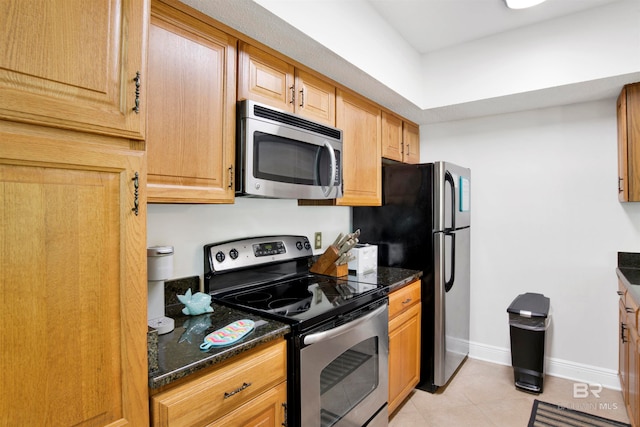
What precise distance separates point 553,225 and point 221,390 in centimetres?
277

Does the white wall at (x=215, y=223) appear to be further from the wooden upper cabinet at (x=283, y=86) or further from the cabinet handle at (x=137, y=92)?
the cabinet handle at (x=137, y=92)

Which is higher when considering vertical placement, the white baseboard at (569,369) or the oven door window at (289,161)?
the oven door window at (289,161)

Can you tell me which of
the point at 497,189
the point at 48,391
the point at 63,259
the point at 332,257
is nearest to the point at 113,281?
the point at 63,259

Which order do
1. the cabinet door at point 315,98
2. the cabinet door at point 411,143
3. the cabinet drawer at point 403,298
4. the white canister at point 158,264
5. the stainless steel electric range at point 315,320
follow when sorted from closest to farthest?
the white canister at point 158,264
the stainless steel electric range at point 315,320
the cabinet door at point 315,98
the cabinet drawer at point 403,298
the cabinet door at point 411,143

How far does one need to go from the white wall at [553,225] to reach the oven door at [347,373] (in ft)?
5.07

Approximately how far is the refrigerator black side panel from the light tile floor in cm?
16

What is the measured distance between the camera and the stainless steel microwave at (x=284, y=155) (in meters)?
1.56

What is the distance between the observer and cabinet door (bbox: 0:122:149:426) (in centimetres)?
72

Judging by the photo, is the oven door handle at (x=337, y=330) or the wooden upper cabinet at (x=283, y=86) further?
the wooden upper cabinet at (x=283, y=86)

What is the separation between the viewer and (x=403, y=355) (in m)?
2.25

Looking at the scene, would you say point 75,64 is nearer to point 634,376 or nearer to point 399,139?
point 399,139

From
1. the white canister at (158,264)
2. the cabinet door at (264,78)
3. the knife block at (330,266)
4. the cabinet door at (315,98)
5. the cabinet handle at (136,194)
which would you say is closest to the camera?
the cabinet handle at (136,194)

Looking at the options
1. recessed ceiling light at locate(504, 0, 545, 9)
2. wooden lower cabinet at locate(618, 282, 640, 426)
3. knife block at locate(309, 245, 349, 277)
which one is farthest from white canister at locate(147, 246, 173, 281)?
recessed ceiling light at locate(504, 0, 545, 9)

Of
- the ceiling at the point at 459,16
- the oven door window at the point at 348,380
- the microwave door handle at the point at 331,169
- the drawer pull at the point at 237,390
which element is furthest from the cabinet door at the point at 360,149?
the drawer pull at the point at 237,390
